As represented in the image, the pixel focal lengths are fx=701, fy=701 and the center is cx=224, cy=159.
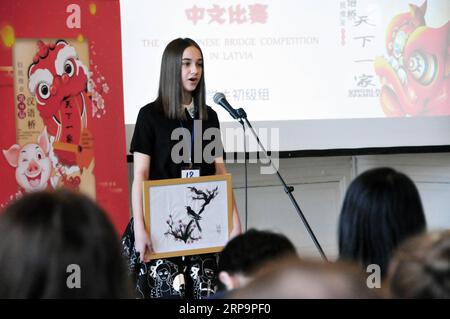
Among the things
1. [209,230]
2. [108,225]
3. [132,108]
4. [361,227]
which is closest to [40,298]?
[108,225]

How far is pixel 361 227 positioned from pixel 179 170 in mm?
1406

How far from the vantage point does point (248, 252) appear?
77.2 inches

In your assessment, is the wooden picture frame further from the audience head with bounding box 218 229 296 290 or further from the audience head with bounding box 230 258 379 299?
the audience head with bounding box 230 258 379 299

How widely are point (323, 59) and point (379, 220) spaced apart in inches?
111

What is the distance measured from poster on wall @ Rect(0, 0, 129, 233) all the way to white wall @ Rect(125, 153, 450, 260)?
124 centimetres

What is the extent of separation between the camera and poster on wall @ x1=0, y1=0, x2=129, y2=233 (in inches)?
149

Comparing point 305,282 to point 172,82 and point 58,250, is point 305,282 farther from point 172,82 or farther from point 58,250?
point 172,82

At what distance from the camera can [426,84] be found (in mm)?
4535

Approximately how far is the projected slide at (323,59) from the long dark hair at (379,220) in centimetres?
260

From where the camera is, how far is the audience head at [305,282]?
827 millimetres

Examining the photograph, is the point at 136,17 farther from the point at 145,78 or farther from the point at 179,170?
the point at 179,170

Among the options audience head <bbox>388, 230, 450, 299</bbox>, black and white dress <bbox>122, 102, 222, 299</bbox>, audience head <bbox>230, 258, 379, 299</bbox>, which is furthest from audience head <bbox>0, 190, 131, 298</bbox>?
black and white dress <bbox>122, 102, 222, 299</bbox>

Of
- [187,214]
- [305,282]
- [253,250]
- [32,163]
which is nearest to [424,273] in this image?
[305,282]

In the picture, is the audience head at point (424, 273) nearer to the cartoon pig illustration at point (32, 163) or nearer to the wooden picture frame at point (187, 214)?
the wooden picture frame at point (187, 214)
